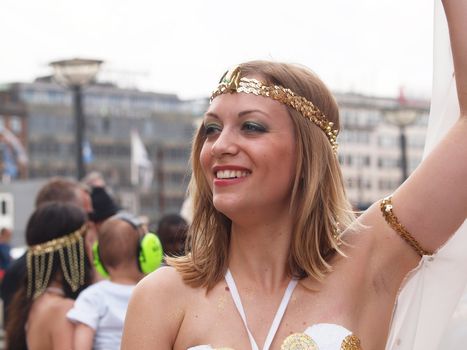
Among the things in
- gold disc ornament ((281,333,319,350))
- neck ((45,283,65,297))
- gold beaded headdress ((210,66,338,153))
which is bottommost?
neck ((45,283,65,297))

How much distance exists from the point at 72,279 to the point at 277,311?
2.57 metres

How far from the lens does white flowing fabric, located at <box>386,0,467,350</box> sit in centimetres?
270

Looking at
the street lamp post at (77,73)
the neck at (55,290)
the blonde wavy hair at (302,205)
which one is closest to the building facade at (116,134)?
the street lamp post at (77,73)

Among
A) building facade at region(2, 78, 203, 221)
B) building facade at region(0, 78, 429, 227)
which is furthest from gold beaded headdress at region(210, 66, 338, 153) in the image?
building facade at region(2, 78, 203, 221)

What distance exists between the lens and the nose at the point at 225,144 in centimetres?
262

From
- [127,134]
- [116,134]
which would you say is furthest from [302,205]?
[127,134]

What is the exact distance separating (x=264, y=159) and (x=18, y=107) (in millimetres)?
110423

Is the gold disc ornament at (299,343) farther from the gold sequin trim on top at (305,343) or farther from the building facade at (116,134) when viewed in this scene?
the building facade at (116,134)

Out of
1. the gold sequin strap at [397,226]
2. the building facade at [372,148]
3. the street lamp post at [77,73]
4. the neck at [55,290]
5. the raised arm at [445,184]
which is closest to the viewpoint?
the raised arm at [445,184]

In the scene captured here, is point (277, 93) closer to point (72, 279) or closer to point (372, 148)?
point (72, 279)

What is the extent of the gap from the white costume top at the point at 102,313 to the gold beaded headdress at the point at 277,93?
2.21 m

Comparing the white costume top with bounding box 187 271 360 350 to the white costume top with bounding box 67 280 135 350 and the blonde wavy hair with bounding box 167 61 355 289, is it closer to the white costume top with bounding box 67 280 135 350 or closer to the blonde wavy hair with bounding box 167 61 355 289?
the blonde wavy hair with bounding box 167 61 355 289

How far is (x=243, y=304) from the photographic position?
268cm

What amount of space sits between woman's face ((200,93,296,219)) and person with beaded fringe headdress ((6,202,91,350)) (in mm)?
2265
